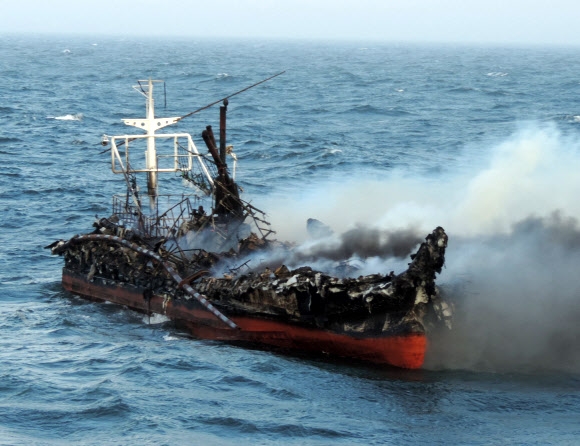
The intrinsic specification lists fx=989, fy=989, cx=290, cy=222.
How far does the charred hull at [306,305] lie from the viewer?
107 feet

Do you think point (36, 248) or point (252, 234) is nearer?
point (252, 234)

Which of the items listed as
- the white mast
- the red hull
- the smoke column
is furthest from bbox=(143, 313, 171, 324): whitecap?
the white mast

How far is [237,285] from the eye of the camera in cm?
3616

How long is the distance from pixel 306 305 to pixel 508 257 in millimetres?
8322

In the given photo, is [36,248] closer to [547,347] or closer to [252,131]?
[547,347]

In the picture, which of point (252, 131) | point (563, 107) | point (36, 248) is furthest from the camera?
point (563, 107)

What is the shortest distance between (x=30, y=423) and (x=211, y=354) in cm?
761

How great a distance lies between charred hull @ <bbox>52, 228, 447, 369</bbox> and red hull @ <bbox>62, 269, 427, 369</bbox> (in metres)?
0.03

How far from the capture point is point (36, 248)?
2037 inches

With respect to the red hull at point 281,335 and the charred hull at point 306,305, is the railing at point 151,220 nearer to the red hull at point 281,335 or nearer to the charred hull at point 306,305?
the charred hull at point 306,305

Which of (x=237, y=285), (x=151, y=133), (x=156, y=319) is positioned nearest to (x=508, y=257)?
(x=237, y=285)

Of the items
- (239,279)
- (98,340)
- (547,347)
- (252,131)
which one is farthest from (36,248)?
(252,131)

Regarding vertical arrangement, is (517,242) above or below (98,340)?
above

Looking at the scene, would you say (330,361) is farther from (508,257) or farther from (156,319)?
(156,319)
